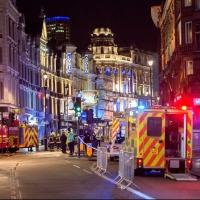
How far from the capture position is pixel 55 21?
14350 centimetres

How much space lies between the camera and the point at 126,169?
2091 cm

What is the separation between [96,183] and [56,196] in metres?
4.42

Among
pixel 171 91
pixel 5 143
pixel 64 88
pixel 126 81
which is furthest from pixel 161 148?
pixel 126 81

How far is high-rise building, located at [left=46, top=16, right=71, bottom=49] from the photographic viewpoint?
130 meters

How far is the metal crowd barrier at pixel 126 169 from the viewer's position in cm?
2056

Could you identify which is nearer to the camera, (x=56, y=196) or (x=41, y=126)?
(x=56, y=196)

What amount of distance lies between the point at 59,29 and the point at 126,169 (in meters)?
120

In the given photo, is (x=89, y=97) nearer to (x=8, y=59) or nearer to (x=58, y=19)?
(x=58, y=19)

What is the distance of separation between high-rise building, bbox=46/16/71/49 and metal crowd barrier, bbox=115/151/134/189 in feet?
320

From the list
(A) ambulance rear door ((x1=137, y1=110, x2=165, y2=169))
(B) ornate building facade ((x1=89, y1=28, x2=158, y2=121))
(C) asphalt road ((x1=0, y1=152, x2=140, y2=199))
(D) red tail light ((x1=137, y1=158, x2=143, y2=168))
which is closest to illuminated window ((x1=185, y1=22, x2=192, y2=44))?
(C) asphalt road ((x1=0, y1=152, x2=140, y2=199))

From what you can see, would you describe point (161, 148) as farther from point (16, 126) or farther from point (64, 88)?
point (64, 88)

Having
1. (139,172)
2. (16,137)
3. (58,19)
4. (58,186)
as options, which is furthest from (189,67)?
(58,19)

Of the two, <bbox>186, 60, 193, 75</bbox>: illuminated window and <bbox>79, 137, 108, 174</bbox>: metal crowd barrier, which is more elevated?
<bbox>186, 60, 193, 75</bbox>: illuminated window

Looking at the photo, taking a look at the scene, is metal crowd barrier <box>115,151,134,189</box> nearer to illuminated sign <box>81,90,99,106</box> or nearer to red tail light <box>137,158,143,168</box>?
red tail light <box>137,158,143,168</box>
